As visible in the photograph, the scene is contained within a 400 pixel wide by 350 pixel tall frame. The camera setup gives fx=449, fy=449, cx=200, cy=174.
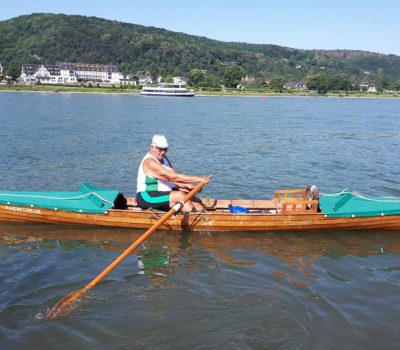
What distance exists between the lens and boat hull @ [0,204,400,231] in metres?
11.9

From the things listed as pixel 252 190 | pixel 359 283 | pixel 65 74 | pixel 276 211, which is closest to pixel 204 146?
pixel 252 190

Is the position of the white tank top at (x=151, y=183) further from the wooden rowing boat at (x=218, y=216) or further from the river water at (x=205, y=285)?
the river water at (x=205, y=285)

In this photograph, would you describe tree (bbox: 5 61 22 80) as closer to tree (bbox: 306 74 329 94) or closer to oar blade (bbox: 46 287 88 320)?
A: tree (bbox: 306 74 329 94)

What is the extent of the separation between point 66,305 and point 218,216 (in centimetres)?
496

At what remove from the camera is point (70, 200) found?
40.7ft

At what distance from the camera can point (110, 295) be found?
871 centimetres

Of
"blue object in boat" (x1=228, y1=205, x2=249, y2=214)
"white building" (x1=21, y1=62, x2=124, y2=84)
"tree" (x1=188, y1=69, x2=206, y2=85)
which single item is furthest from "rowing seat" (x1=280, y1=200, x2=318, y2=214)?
"tree" (x1=188, y1=69, x2=206, y2=85)

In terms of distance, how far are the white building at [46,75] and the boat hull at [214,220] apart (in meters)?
162

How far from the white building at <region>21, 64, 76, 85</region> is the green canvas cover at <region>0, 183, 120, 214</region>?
161 meters

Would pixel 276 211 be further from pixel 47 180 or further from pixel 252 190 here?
pixel 47 180

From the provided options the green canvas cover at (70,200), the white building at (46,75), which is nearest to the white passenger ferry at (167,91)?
the white building at (46,75)

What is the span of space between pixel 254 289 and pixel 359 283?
2.33 m

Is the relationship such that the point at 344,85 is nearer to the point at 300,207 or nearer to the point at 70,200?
the point at 300,207

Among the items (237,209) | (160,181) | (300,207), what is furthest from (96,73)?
(160,181)
